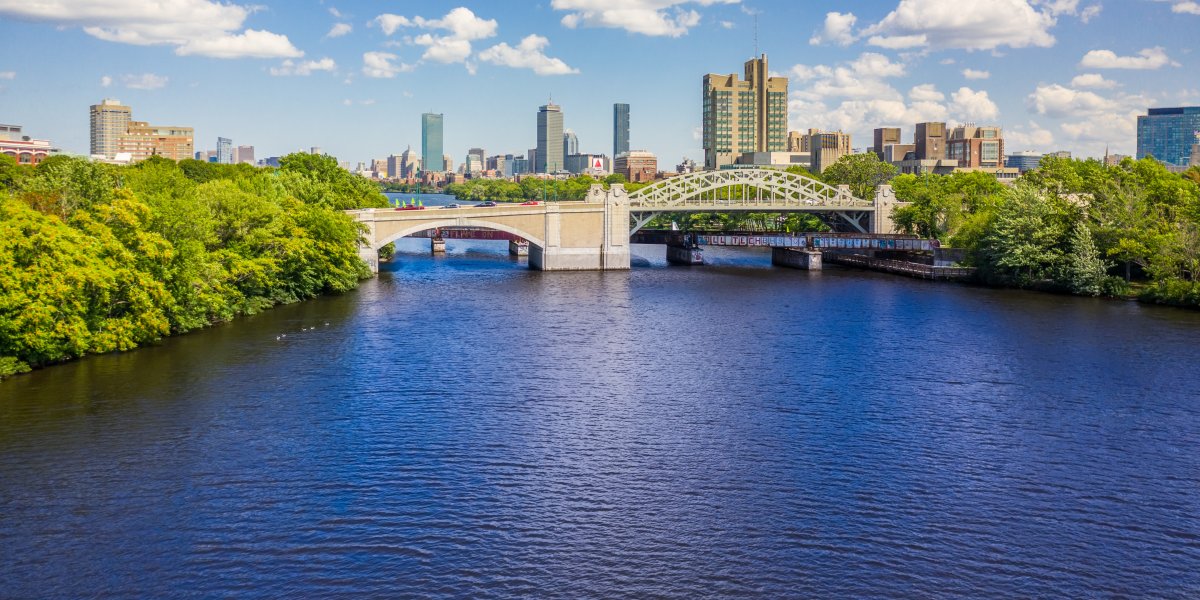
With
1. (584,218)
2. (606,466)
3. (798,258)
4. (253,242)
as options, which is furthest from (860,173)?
(606,466)

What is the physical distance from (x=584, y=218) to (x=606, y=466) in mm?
73637

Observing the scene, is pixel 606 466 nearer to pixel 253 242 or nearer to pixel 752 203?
pixel 253 242

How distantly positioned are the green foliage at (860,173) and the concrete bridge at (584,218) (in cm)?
3107

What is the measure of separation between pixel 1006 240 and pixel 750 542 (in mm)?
66579

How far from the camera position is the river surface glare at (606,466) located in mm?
26188

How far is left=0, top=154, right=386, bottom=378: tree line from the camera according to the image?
45.1 metres

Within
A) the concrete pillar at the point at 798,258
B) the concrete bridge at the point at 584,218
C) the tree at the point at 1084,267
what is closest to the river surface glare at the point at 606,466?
the tree at the point at 1084,267

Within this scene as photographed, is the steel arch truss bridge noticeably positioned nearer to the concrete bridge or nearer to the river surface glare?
the concrete bridge

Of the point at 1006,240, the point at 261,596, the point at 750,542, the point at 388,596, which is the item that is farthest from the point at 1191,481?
the point at 1006,240

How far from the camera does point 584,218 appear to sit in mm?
106625

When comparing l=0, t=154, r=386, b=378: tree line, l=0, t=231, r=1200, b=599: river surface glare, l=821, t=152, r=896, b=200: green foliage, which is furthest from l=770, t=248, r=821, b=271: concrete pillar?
l=0, t=231, r=1200, b=599: river surface glare

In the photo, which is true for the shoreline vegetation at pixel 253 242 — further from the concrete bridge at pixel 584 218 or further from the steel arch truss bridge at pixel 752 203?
the steel arch truss bridge at pixel 752 203

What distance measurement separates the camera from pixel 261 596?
24.7 m

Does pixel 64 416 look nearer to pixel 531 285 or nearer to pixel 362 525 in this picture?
pixel 362 525
